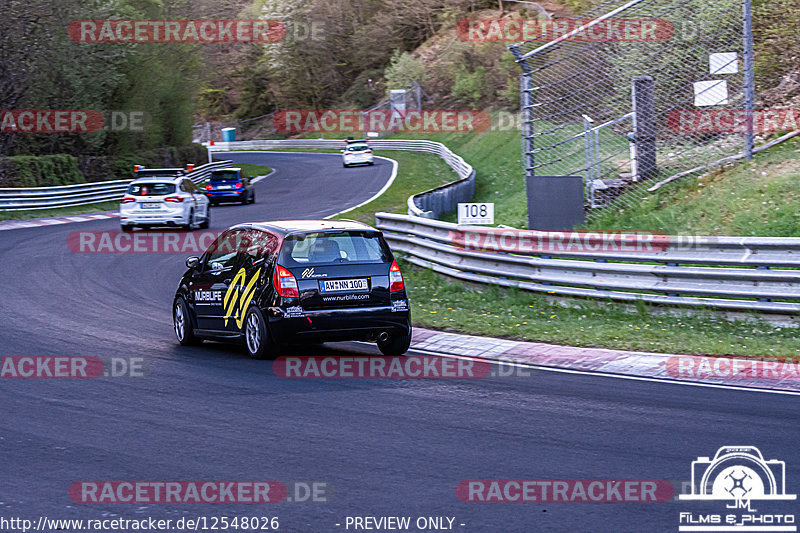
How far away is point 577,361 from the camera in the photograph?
10.3 metres

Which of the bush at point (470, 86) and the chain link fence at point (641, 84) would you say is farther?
the bush at point (470, 86)

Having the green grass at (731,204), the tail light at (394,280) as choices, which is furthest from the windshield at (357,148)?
the tail light at (394,280)

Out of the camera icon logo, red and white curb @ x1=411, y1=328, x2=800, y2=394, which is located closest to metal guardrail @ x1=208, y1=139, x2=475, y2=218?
red and white curb @ x1=411, y1=328, x2=800, y2=394

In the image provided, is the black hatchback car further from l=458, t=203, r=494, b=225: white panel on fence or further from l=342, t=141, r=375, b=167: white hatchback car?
l=342, t=141, r=375, b=167: white hatchback car

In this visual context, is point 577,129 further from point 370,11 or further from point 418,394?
point 370,11

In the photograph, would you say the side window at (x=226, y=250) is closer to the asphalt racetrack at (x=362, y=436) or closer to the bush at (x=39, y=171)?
the asphalt racetrack at (x=362, y=436)

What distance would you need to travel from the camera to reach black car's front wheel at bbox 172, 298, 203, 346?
38.9ft

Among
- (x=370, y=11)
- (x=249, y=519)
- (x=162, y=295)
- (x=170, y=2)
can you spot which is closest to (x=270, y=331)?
(x=249, y=519)

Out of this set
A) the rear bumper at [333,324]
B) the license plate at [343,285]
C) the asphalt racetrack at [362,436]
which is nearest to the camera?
the asphalt racetrack at [362,436]

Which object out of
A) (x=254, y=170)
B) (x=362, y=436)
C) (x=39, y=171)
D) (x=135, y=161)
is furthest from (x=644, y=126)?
(x=254, y=170)

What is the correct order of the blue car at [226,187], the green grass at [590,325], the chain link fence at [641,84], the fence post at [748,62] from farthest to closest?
1. the blue car at [226,187]
2. the chain link fence at [641,84]
3. the fence post at [748,62]
4. the green grass at [590,325]

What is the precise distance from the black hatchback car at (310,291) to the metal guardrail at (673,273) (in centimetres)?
340

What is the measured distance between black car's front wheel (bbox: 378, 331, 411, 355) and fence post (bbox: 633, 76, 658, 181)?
8.13 m

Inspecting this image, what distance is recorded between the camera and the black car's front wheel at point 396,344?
1090 cm
